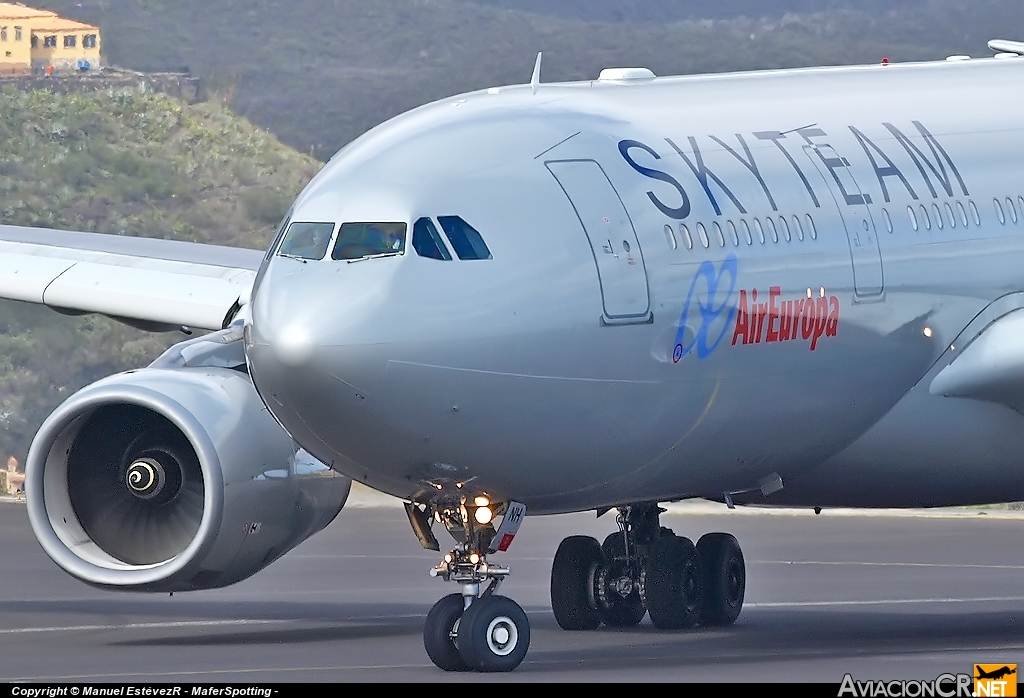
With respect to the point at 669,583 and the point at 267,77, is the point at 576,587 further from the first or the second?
the point at 267,77

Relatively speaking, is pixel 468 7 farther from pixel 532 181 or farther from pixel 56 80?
pixel 532 181

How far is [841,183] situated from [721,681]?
13.6 feet

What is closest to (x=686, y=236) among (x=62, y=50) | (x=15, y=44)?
(x=15, y=44)

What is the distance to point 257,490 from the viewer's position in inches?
735

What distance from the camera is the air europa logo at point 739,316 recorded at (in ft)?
54.5

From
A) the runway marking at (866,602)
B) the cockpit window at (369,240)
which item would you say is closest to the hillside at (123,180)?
the runway marking at (866,602)

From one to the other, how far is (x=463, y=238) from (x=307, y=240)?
100cm

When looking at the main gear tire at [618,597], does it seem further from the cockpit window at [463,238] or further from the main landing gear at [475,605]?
the cockpit window at [463,238]

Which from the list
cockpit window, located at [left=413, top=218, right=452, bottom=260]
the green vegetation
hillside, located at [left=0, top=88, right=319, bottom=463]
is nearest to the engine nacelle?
cockpit window, located at [left=413, top=218, right=452, bottom=260]

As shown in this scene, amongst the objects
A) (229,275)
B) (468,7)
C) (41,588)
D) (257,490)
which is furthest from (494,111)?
(468,7)

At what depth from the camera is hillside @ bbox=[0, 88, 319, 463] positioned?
55.3 m

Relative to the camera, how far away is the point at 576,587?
20.9 metres

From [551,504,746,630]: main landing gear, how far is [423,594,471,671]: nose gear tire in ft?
14.8

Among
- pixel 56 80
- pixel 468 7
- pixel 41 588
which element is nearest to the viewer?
pixel 41 588
